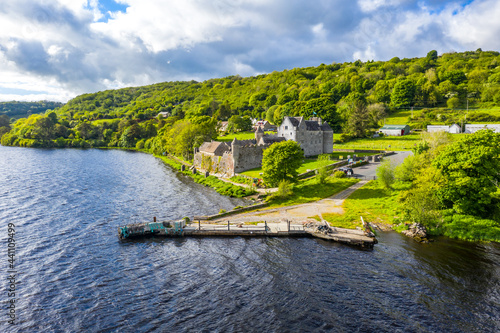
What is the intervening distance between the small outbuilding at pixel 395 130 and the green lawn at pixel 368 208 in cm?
7289

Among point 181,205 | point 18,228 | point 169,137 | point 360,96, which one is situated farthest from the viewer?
point 360,96

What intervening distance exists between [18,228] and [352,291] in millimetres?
44482

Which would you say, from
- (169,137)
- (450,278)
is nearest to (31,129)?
(169,137)

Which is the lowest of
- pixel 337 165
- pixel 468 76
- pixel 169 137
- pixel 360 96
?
pixel 337 165

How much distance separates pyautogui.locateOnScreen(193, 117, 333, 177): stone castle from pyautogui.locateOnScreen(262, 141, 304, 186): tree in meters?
16.4

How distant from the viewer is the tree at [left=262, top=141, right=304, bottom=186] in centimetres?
5659

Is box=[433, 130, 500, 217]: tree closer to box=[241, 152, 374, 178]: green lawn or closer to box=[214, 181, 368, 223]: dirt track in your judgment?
box=[214, 181, 368, 223]: dirt track

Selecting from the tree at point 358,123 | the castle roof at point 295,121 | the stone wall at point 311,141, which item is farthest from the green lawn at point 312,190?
the tree at point 358,123

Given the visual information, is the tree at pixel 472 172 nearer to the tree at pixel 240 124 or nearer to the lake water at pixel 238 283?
the lake water at pixel 238 283

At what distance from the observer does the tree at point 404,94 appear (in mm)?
146125

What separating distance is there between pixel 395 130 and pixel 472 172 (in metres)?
86.7

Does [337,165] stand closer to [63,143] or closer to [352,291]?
[352,291]

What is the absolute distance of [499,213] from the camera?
39.2 metres

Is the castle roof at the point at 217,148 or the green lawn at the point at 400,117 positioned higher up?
the green lawn at the point at 400,117
